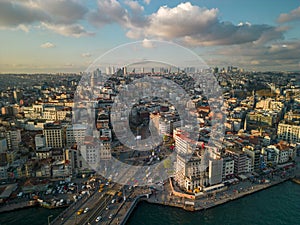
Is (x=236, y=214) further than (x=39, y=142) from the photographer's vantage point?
No

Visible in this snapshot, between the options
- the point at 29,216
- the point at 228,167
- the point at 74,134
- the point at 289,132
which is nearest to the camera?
the point at 29,216

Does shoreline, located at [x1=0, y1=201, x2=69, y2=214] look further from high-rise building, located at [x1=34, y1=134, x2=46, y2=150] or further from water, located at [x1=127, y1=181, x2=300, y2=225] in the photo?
high-rise building, located at [x1=34, y1=134, x2=46, y2=150]

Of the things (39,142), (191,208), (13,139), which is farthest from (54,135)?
(191,208)

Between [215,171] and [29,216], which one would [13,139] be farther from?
[215,171]

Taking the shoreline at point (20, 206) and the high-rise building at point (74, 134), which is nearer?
the shoreline at point (20, 206)

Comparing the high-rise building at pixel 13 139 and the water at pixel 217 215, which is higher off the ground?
the high-rise building at pixel 13 139

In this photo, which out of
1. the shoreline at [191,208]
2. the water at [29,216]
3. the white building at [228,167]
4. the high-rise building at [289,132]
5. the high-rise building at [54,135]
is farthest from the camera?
the high-rise building at [289,132]

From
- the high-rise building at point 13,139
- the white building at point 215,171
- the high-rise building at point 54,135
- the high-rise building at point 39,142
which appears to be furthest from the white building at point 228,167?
the high-rise building at point 13,139

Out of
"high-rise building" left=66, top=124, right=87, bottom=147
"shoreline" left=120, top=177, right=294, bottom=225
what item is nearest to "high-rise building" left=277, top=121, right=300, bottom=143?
"shoreline" left=120, top=177, right=294, bottom=225

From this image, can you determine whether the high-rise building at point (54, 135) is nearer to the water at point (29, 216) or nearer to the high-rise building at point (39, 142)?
the high-rise building at point (39, 142)
